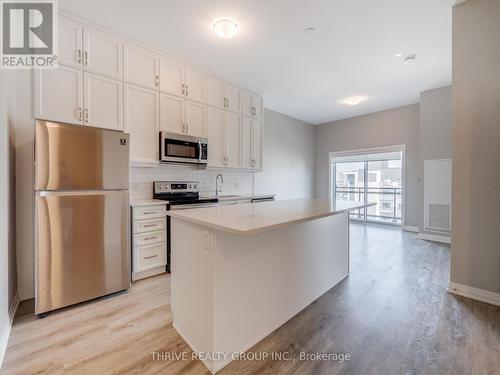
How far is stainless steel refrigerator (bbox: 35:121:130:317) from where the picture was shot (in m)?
1.94

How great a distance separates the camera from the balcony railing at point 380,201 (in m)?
6.05

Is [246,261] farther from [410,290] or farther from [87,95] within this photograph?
[87,95]

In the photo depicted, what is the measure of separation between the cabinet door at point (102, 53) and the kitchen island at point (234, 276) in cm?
207

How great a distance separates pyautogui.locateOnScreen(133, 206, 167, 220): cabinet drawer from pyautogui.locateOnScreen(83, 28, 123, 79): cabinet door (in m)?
1.57

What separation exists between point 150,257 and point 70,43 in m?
2.46

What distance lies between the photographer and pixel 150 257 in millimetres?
2811

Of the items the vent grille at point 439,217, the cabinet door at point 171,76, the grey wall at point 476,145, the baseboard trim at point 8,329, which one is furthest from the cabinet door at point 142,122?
the vent grille at point 439,217

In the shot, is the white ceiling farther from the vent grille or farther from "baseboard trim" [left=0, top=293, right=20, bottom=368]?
"baseboard trim" [left=0, top=293, right=20, bottom=368]

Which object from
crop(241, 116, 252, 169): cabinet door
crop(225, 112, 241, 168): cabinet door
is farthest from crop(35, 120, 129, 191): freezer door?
crop(241, 116, 252, 169): cabinet door


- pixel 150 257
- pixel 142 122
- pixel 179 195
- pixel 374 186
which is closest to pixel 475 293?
pixel 150 257

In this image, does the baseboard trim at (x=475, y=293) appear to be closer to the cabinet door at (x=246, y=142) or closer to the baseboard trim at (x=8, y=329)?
the cabinet door at (x=246, y=142)

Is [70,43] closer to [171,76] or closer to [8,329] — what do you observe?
[171,76]

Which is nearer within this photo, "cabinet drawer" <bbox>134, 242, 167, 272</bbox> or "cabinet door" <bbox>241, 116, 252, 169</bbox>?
"cabinet drawer" <bbox>134, 242, 167, 272</bbox>

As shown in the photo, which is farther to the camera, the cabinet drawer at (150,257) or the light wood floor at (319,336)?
the cabinet drawer at (150,257)
